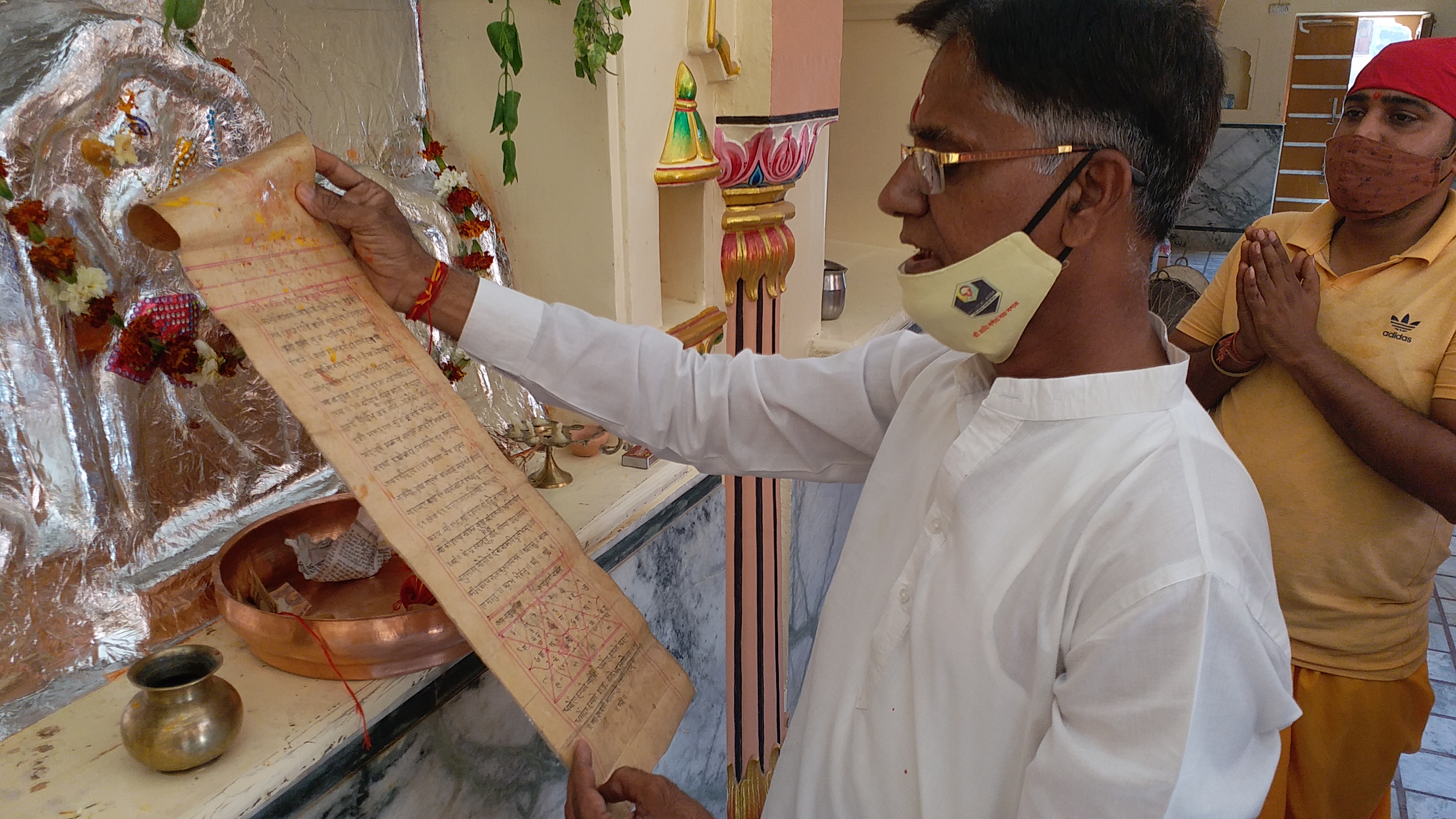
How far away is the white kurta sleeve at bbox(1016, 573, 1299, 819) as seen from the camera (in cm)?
86

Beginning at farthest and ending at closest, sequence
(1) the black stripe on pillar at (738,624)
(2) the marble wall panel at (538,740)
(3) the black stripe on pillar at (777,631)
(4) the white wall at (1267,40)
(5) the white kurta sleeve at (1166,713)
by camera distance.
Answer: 1. (4) the white wall at (1267,40)
2. (3) the black stripe on pillar at (777,631)
3. (1) the black stripe on pillar at (738,624)
4. (2) the marble wall panel at (538,740)
5. (5) the white kurta sleeve at (1166,713)

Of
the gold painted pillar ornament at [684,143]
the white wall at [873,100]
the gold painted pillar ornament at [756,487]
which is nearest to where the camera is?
the gold painted pillar ornament at [684,143]

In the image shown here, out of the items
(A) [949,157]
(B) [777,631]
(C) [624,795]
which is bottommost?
(B) [777,631]

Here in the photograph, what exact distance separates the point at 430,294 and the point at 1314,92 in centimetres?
1170

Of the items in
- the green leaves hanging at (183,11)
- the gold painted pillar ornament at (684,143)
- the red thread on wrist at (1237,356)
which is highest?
the green leaves hanging at (183,11)

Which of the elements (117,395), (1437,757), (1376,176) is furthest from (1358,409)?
(1437,757)

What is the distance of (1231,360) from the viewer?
1789 mm

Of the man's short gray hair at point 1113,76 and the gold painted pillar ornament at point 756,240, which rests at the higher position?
the man's short gray hair at point 1113,76

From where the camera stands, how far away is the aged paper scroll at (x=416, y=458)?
3.20 ft

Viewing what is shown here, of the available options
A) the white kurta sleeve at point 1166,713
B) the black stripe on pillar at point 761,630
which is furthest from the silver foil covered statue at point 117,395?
the white kurta sleeve at point 1166,713

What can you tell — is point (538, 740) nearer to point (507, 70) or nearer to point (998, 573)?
point (998, 573)

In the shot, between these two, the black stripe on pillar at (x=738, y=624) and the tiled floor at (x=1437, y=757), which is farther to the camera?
the tiled floor at (x=1437, y=757)

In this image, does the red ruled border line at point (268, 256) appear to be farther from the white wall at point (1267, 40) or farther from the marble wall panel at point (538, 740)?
the white wall at point (1267, 40)

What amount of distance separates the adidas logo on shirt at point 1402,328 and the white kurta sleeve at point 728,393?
0.82 m
